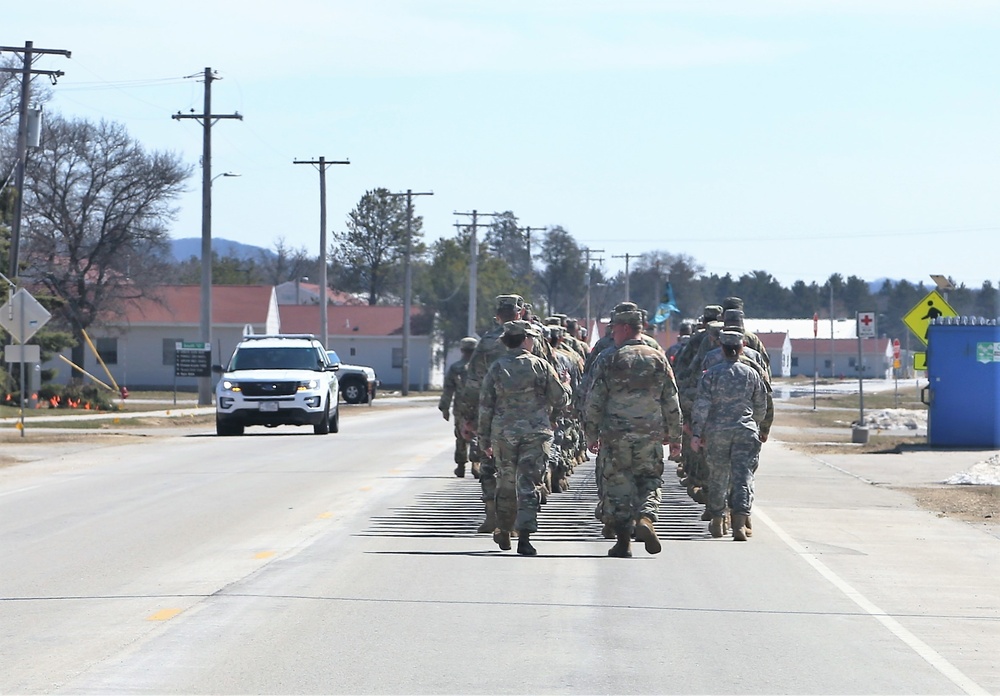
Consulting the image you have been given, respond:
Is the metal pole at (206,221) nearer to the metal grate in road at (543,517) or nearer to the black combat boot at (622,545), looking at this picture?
the metal grate in road at (543,517)

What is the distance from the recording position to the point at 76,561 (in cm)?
1248

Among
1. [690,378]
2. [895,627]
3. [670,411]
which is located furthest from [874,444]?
[895,627]

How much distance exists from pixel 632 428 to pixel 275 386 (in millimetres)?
19887

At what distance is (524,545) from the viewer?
42.3ft

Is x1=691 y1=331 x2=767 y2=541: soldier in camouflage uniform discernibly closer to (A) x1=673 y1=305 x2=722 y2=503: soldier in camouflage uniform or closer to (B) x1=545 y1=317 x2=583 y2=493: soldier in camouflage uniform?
(B) x1=545 y1=317 x2=583 y2=493: soldier in camouflage uniform

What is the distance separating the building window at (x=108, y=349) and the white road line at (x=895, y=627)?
6428cm

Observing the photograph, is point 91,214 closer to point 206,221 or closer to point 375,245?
point 206,221

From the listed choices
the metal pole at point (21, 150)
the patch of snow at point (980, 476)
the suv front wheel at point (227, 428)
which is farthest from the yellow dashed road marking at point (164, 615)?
the metal pole at point (21, 150)

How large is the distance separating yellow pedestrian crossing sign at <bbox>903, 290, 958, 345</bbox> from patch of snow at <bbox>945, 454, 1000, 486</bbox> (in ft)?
24.7

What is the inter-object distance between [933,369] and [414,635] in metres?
22.1

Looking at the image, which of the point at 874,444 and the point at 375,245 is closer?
the point at 874,444

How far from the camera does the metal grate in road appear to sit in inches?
574

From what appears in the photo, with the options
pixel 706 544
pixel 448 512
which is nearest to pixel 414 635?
pixel 706 544

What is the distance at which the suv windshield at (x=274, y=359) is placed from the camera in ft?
108
